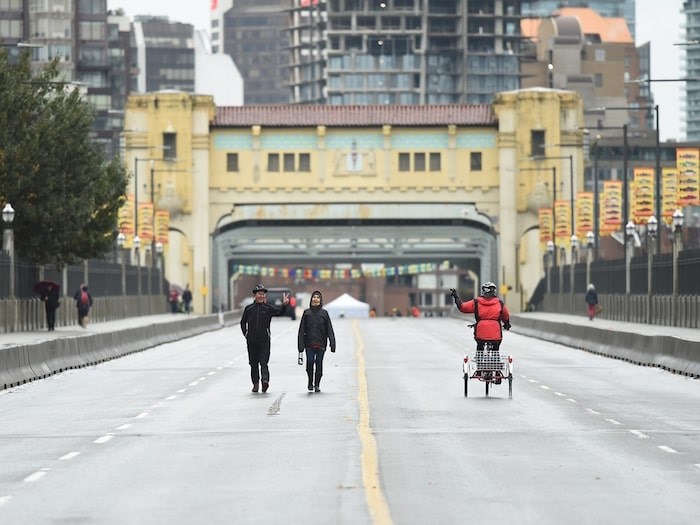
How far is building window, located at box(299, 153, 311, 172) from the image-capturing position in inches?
4596

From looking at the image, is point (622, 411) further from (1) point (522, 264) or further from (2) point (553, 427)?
(1) point (522, 264)

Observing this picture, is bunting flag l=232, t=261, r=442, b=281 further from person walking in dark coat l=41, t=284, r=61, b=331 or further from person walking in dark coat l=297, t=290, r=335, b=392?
person walking in dark coat l=297, t=290, r=335, b=392

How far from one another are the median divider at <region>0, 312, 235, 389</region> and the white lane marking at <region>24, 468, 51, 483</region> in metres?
16.9

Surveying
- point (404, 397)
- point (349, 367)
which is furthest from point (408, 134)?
point (404, 397)

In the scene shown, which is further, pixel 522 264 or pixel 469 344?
pixel 522 264

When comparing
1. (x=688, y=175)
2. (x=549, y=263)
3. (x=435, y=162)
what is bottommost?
(x=549, y=263)

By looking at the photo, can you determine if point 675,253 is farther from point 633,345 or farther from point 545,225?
point 545,225

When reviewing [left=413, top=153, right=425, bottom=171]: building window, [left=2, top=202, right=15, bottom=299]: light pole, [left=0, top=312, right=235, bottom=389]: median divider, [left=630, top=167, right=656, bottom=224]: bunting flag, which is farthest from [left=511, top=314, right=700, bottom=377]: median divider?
[left=413, top=153, right=425, bottom=171]: building window

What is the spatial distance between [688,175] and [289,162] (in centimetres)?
4995

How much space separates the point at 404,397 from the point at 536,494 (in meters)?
14.7

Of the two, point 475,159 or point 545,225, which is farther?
point 475,159

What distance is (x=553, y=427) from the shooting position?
78.8 feet

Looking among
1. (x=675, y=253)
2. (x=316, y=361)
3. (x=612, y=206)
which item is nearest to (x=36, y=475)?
(x=316, y=361)

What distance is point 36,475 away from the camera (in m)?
18.2
